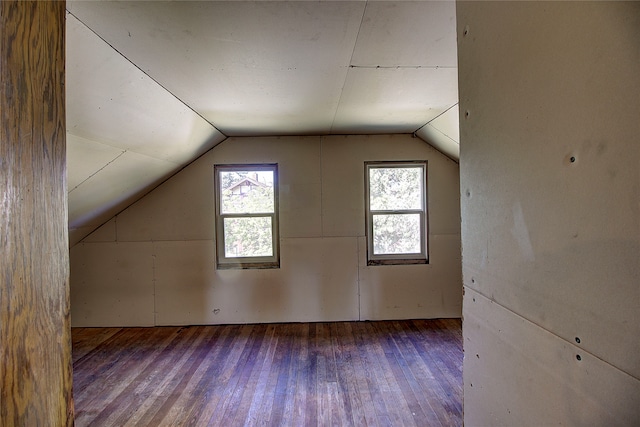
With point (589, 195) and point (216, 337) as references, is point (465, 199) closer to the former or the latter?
point (589, 195)

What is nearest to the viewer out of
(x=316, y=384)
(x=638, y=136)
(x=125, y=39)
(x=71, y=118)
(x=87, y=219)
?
(x=638, y=136)

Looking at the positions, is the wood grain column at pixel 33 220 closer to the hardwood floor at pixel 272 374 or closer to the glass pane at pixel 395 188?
the hardwood floor at pixel 272 374

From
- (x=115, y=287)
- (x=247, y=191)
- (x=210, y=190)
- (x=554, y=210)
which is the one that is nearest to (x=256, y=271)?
(x=247, y=191)

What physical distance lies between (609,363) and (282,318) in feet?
10.6

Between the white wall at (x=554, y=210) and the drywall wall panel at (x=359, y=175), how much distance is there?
99.1 inches

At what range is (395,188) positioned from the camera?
352cm

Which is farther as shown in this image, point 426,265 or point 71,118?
point 426,265

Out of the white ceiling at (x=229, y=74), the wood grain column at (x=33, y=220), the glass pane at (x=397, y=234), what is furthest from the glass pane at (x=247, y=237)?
the wood grain column at (x=33, y=220)

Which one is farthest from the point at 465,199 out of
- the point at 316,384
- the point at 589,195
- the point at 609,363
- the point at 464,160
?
the point at 316,384

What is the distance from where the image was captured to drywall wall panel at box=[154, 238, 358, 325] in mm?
3404

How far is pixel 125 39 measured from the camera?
4.33 ft

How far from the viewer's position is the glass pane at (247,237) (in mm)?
3469

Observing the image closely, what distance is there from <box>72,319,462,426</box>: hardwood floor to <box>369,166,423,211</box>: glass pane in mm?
1368

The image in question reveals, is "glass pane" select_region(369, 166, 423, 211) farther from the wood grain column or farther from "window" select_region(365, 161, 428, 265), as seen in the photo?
the wood grain column
